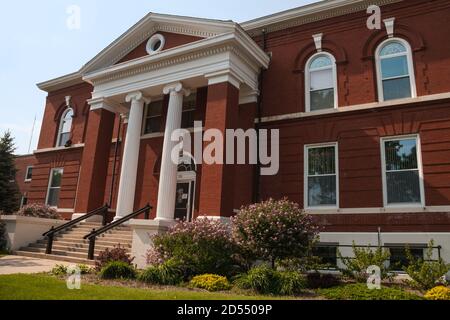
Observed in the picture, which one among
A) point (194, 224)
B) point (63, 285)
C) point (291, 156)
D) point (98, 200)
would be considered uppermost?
point (291, 156)

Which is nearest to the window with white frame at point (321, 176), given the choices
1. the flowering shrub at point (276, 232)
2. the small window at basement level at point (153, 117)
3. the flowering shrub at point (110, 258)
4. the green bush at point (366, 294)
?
the flowering shrub at point (276, 232)

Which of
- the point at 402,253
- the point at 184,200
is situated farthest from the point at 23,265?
the point at 402,253

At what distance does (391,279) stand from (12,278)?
9771 millimetres

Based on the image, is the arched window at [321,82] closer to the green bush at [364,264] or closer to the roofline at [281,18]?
the roofline at [281,18]

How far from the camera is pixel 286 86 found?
16.0m

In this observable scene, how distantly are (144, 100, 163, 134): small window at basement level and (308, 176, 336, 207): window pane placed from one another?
326 inches

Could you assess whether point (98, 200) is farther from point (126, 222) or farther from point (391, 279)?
point (391, 279)

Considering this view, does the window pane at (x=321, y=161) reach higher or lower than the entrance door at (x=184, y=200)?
higher

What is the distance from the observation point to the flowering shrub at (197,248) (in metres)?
10.4

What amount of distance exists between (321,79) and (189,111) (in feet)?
20.4

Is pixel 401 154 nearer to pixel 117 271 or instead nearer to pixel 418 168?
pixel 418 168

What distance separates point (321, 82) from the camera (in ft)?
50.9

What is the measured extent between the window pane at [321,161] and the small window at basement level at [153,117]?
7.88 meters

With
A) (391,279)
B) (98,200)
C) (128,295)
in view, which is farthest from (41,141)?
(391,279)
